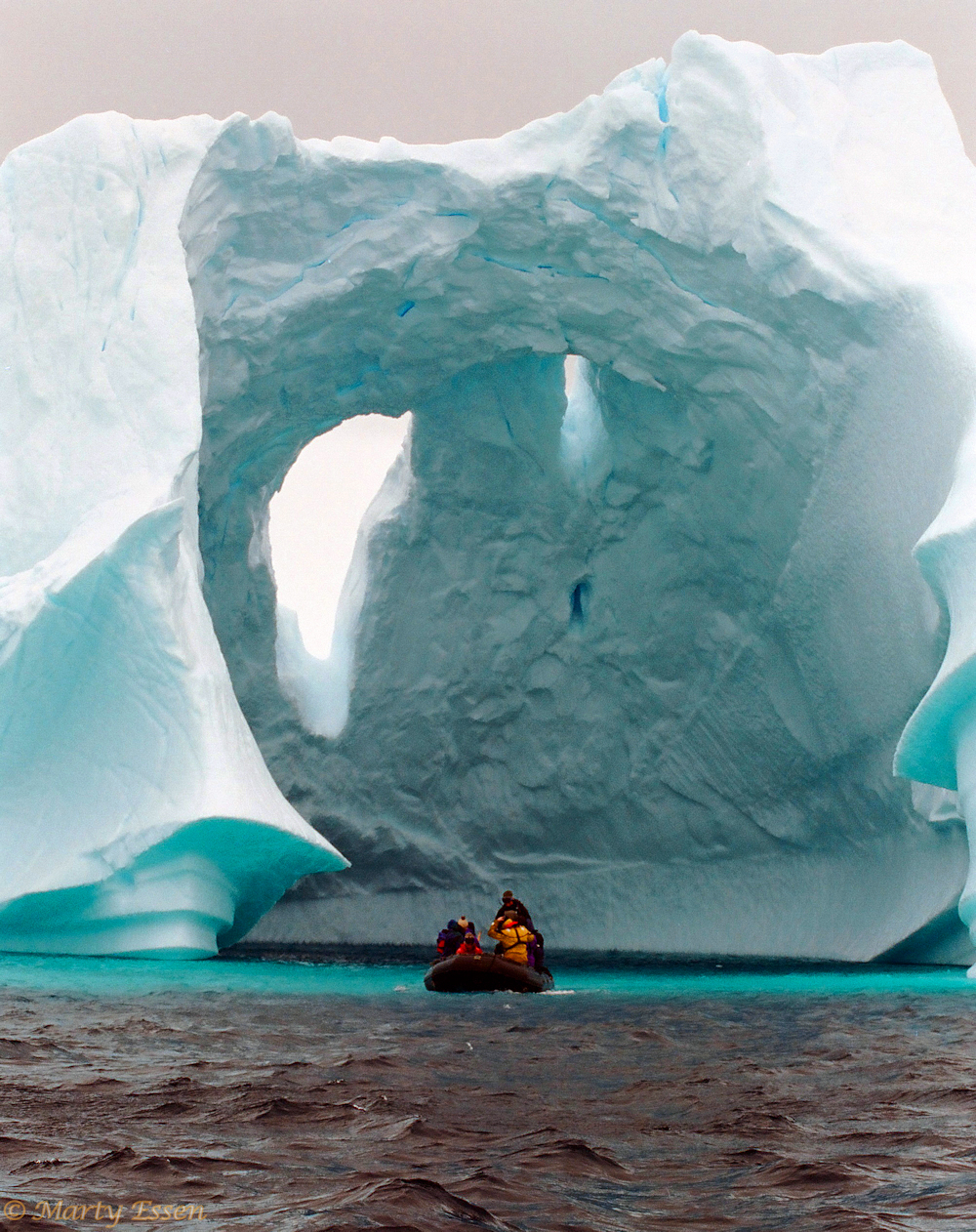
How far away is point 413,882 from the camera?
17234 mm

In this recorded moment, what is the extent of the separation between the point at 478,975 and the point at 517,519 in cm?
705

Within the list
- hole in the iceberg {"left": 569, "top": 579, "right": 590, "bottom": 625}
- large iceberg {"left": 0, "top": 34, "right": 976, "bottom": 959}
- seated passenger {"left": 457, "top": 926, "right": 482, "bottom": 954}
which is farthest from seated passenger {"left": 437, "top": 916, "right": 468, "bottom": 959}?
hole in the iceberg {"left": 569, "top": 579, "right": 590, "bottom": 625}

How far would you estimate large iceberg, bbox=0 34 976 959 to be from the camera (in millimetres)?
10156

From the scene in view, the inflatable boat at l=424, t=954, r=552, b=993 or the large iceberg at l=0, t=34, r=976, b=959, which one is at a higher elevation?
the large iceberg at l=0, t=34, r=976, b=959

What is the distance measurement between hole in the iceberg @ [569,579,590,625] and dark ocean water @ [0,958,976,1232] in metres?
8.11

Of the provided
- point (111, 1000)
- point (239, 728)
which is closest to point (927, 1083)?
point (111, 1000)

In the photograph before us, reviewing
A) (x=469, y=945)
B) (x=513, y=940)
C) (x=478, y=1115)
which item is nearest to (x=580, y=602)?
(x=513, y=940)

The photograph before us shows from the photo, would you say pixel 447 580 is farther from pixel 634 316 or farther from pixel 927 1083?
pixel 927 1083

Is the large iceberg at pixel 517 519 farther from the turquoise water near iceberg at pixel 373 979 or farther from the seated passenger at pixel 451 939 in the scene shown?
the seated passenger at pixel 451 939

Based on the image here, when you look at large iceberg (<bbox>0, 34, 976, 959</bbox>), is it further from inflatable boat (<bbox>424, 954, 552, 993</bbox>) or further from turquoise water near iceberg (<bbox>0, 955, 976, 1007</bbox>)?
inflatable boat (<bbox>424, 954, 552, 993</bbox>)

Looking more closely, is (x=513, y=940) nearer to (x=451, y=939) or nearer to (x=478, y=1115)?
(x=451, y=939)

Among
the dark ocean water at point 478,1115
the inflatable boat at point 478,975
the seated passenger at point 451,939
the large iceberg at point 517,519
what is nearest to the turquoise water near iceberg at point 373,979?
the inflatable boat at point 478,975

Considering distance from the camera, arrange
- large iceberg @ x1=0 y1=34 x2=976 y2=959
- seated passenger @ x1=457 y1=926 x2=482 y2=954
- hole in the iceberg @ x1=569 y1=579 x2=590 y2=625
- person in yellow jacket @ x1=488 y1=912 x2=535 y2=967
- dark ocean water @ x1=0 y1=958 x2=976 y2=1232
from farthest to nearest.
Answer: hole in the iceberg @ x1=569 y1=579 x2=590 y2=625 → large iceberg @ x1=0 y1=34 x2=976 y2=959 → person in yellow jacket @ x1=488 y1=912 x2=535 y2=967 → seated passenger @ x1=457 y1=926 x2=482 y2=954 → dark ocean water @ x1=0 y1=958 x2=976 y2=1232

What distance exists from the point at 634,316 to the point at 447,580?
423cm
